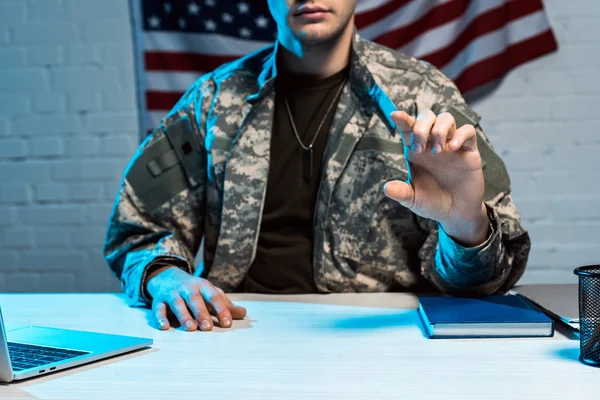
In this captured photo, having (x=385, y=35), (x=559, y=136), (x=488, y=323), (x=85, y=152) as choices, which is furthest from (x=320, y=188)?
(x=85, y=152)

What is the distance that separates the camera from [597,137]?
7.45ft

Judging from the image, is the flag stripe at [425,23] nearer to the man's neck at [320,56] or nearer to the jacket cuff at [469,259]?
the man's neck at [320,56]

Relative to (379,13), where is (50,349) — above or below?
below

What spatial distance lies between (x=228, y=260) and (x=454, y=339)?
0.60m

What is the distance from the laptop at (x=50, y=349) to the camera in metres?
0.69

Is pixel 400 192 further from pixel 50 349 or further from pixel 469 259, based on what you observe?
pixel 50 349

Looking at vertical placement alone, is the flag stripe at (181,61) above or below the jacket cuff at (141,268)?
above

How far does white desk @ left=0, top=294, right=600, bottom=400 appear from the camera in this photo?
2.15 feet

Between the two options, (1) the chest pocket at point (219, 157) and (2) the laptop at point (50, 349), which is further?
(1) the chest pocket at point (219, 157)

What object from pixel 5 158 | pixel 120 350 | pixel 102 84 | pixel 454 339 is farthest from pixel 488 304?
pixel 5 158

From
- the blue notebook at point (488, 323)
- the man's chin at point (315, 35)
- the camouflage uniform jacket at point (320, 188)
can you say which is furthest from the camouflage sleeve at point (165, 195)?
the blue notebook at point (488, 323)

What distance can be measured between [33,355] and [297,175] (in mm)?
712

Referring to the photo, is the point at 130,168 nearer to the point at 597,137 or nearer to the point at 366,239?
the point at 366,239

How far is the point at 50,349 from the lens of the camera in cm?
79
